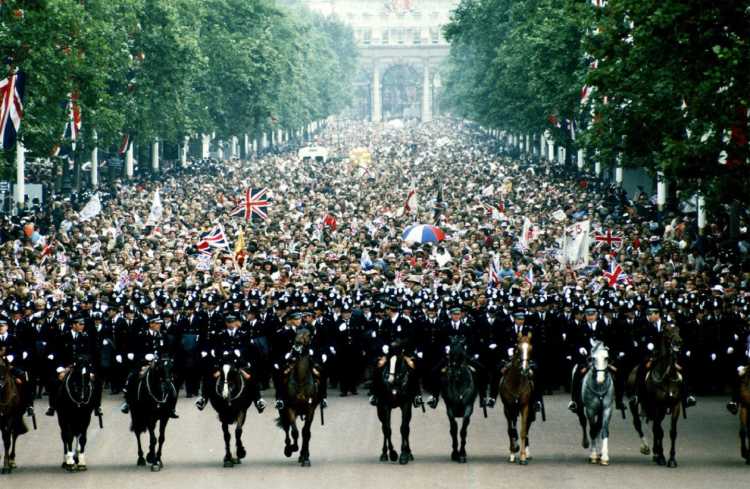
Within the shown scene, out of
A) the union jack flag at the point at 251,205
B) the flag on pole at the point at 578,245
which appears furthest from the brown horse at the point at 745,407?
the union jack flag at the point at 251,205

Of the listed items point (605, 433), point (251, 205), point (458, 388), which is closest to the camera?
point (605, 433)

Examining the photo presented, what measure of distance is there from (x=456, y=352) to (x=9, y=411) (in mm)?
5992

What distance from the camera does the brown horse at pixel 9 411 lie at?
22094 millimetres

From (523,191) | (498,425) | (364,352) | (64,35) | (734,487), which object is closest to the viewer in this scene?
(734,487)

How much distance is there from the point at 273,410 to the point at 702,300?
8.18 m

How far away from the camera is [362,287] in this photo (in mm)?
35719

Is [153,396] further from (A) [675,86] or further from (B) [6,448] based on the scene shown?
(A) [675,86]

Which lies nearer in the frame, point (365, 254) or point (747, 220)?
point (747, 220)

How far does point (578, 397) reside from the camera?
23406 millimetres

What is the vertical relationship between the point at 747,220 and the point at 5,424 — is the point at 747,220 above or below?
above

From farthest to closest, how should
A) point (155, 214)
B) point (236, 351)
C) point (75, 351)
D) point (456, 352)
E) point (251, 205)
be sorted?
1. point (155, 214)
2. point (251, 205)
3. point (75, 351)
4. point (236, 351)
5. point (456, 352)

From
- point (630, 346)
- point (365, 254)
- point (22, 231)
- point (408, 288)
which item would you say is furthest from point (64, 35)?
point (630, 346)

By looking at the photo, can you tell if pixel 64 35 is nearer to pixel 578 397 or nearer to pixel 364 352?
pixel 364 352

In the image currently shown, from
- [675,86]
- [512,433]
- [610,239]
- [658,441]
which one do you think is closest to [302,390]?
[512,433]
